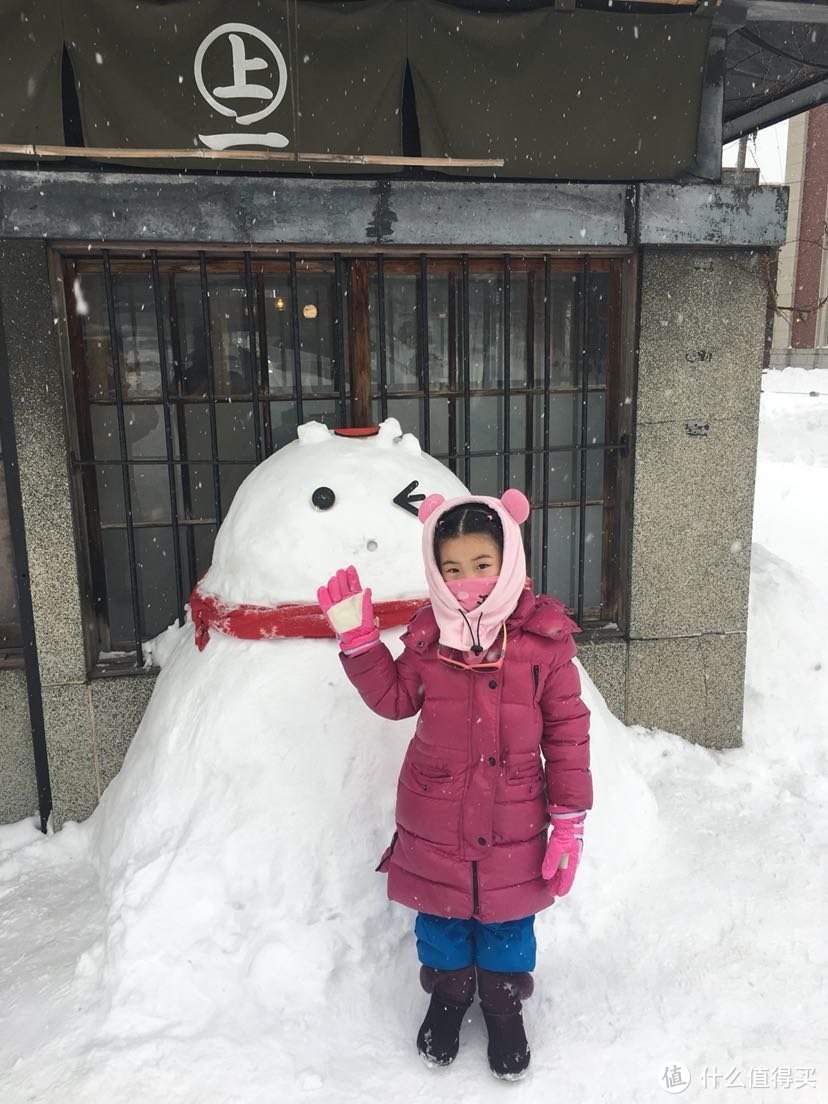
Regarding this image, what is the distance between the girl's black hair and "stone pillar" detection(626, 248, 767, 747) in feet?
7.99

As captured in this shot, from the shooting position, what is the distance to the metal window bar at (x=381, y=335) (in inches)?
175

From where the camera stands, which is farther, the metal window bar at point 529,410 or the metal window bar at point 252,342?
the metal window bar at point 529,410

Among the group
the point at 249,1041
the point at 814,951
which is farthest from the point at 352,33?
the point at 814,951

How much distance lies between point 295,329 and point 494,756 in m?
2.68

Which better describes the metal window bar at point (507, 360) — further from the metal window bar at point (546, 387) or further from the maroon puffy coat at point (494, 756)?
the maroon puffy coat at point (494, 756)

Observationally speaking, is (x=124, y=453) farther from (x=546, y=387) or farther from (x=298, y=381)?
(x=546, y=387)

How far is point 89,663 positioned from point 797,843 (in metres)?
3.90

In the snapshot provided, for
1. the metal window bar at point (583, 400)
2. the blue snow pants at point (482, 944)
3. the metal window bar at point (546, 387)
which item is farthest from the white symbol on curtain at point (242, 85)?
the blue snow pants at point (482, 944)

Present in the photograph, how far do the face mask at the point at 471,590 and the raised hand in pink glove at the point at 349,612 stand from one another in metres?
0.31

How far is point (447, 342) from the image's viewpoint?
16.0 ft

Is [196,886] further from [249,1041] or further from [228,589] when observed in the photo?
[228,589]

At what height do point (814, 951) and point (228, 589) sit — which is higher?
point (228, 589)

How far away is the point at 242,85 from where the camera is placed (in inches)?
153

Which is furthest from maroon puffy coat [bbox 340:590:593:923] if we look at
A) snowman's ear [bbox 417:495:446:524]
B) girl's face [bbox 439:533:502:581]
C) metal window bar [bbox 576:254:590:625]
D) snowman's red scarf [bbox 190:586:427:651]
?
metal window bar [bbox 576:254:590:625]
